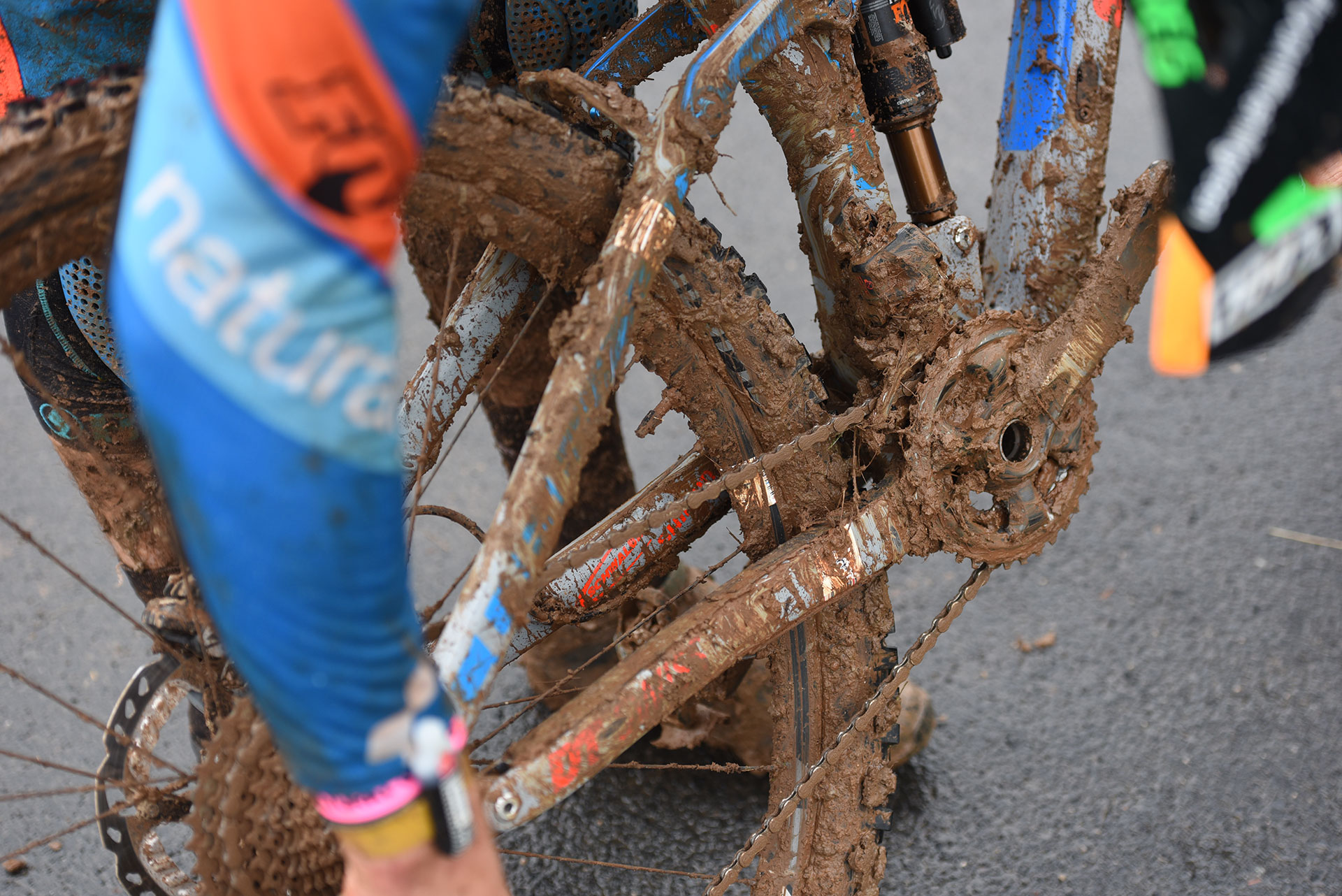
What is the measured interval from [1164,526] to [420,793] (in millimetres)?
1829

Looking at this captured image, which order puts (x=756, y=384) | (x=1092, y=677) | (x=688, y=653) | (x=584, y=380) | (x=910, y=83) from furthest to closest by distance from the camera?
(x=1092, y=677) → (x=910, y=83) → (x=756, y=384) → (x=688, y=653) → (x=584, y=380)

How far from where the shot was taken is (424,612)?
3.89 feet

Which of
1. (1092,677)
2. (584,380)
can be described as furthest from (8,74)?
(1092,677)

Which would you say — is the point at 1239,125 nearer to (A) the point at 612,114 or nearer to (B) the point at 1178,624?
(A) the point at 612,114

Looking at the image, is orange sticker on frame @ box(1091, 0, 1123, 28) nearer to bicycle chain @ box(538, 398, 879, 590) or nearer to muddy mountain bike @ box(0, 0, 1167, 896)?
muddy mountain bike @ box(0, 0, 1167, 896)

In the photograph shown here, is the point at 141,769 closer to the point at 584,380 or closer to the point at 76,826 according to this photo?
the point at 76,826

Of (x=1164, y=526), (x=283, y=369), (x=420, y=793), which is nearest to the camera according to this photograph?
(x=283, y=369)

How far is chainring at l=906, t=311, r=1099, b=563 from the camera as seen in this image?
1150mm

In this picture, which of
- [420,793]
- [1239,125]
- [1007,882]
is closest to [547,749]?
[420,793]

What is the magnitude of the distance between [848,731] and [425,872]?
24.4 inches

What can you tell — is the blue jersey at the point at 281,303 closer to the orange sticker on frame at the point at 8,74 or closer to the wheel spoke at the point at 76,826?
the wheel spoke at the point at 76,826

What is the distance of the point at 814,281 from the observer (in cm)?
128

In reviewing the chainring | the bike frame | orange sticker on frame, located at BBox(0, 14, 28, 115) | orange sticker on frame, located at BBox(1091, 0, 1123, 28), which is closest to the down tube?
the bike frame

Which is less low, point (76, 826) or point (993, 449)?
point (993, 449)
